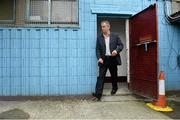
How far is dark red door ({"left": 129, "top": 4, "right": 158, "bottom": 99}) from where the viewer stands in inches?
295

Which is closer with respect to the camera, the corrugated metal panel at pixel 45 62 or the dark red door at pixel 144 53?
the dark red door at pixel 144 53

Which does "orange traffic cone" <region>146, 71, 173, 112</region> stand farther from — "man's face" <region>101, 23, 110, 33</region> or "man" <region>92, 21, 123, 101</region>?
"man's face" <region>101, 23, 110, 33</region>

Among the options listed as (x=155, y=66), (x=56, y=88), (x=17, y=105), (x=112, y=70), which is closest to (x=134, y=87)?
(x=112, y=70)

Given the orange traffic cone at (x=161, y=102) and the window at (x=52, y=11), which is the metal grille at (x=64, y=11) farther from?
the orange traffic cone at (x=161, y=102)

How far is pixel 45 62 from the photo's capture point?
27.7ft

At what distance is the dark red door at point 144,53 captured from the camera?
7480 millimetres

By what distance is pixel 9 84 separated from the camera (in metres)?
8.31

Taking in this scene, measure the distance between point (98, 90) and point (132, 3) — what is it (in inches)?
115

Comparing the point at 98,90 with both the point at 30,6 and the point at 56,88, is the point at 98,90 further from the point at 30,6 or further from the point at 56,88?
the point at 30,6

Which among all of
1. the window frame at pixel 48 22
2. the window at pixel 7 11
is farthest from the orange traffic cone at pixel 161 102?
the window at pixel 7 11

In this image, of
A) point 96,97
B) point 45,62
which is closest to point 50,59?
point 45,62

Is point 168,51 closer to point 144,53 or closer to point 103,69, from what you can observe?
point 144,53

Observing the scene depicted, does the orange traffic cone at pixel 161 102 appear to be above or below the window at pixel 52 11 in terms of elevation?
below

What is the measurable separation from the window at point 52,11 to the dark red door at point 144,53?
6.05 feet
